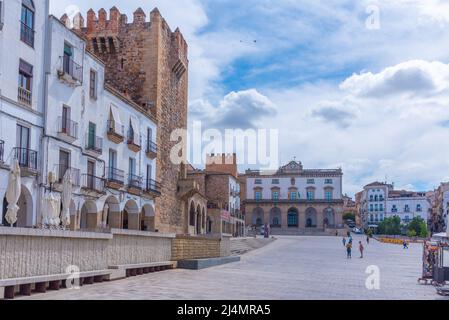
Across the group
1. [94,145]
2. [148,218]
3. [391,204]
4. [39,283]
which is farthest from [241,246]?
[391,204]

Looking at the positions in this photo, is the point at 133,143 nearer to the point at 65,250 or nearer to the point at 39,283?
the point at 65,250

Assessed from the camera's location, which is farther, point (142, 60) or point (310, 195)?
point (310, 195)

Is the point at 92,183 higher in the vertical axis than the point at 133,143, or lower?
lower

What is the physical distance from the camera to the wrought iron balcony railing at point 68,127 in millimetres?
25234

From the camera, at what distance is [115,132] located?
30.5 meters

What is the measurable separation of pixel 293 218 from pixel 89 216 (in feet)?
233

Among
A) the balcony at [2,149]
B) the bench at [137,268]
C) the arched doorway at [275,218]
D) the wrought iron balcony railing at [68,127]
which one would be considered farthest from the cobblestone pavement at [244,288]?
A: the arched doorway at [275,218]

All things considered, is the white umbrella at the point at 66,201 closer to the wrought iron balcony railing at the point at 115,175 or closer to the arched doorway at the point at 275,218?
the wrought iron balcony railing at the point at 115,175

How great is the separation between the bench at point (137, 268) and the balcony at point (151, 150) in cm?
1186

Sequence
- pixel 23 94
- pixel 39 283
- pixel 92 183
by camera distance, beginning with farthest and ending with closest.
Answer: pixel 92 183 → pixel 23 94 → pixel 39 283

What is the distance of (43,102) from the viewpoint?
24.2 m

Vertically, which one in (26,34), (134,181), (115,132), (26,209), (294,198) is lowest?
(26,209)

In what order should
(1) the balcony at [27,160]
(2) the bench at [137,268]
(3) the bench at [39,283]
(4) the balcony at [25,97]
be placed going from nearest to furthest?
(3) the bench at [39,283] → (2) the bench at [137,268] → (1) the balcony at [27,160] → (4) the balcony at [25,97]
